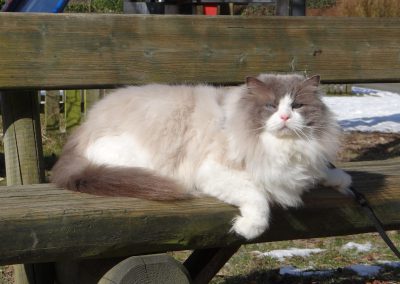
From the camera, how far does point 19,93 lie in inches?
110

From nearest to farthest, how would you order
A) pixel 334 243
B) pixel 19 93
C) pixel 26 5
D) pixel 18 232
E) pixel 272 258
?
1. pixel 18 232
2. pixel 19 93
3. pixel 26 5
4. pixel 272 258
5. pixel 334 243

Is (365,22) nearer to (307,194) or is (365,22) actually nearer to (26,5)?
(307,194)

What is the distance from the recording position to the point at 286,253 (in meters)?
4.12

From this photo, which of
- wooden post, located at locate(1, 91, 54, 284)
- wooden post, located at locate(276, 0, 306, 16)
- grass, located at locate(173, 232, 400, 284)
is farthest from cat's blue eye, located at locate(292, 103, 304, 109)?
wooden post, located at locate(276, 0, 306, 16)

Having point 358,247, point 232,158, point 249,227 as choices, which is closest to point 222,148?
point 232,158

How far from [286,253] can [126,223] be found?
2.26 m

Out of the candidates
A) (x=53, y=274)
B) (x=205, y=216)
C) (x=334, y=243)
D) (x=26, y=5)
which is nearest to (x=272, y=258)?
(x=334, y=243)

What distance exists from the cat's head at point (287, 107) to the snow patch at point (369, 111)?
4.71 meters

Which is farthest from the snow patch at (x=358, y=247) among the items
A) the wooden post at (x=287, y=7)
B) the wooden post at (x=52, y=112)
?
the wooden post at (x=52, y=112)

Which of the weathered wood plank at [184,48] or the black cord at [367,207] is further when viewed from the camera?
the weathered wood plank at [184,48]

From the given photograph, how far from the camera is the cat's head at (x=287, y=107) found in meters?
2.12

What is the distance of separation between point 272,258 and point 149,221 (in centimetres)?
207

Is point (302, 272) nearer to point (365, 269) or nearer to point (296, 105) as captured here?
point (365, 269)

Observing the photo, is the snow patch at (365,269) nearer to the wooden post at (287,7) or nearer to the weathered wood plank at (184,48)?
the weathered wood plank at (184,48)
